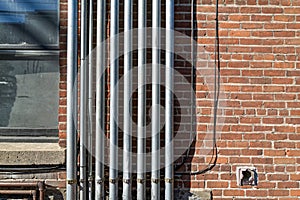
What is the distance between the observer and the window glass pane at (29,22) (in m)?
4.32

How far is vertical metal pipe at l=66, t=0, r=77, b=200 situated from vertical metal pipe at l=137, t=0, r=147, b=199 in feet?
1.78

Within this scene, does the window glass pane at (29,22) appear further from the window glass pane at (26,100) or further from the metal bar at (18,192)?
the metal bar at (18,192)

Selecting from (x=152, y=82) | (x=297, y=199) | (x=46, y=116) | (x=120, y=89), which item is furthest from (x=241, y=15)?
(x=46, y=116)

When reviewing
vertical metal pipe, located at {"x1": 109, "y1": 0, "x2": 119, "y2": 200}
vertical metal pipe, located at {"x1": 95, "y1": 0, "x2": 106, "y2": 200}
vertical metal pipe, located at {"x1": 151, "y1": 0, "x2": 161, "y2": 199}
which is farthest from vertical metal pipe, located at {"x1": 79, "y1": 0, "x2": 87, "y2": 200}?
vertical metal pipe, located at {"x1": 151, "y1": 0, "x2": 161, "y2": 199}

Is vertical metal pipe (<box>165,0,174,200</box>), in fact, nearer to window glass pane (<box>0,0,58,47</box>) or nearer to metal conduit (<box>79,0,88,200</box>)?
metal conduit (<box>79,0,88,200</box>)

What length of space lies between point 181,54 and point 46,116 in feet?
4.35

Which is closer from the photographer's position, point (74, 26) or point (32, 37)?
point (74, 26)

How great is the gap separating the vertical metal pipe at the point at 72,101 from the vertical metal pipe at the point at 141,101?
21.3 inches

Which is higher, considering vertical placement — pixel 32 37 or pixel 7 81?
pixel 32 37

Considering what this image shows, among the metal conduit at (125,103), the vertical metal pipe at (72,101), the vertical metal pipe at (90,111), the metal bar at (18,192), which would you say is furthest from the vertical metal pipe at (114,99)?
the metal bar at (18,192)

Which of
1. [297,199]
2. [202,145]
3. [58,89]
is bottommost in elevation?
[297,199]

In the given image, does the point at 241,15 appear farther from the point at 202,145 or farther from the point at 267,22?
the point at 202,145

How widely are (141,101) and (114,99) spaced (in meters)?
0.23

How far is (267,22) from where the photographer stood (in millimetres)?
4191
